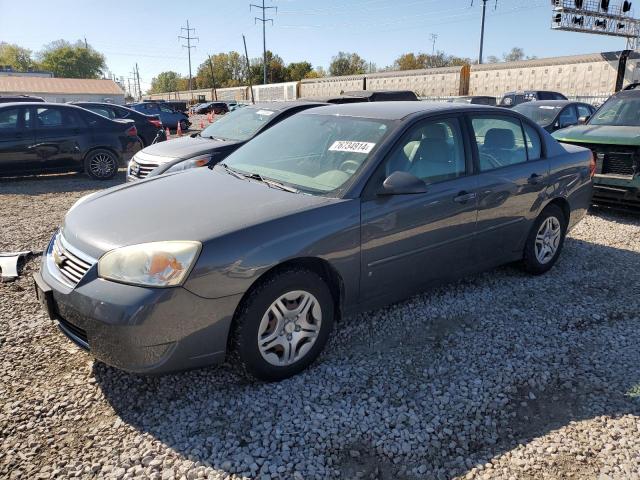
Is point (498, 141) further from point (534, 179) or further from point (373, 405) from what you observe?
point (373, 405)

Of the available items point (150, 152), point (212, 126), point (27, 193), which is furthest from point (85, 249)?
point (27, 193)

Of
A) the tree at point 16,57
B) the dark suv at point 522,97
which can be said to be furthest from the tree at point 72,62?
the dark suv at point 522,97

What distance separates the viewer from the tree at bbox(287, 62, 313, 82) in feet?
301

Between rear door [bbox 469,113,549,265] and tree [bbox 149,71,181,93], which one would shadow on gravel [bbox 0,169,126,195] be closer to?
rear door [bbox 469,113,549,265]

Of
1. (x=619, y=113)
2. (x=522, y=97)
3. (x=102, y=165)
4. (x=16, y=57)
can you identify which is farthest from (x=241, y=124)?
(x=16, y=57)

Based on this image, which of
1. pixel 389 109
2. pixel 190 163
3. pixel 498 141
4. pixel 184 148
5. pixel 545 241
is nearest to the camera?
pixel 389 109

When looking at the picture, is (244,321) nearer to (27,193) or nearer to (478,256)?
(478,256)

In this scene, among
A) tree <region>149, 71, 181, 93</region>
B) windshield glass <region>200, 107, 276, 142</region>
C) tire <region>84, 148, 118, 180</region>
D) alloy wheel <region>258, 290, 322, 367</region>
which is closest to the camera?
alloy wheel <region>258, 290, 322, 367</region>

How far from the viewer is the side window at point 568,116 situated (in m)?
10.8

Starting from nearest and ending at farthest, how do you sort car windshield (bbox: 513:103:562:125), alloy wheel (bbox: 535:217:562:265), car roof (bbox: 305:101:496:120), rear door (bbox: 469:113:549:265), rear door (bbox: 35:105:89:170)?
car roof (bbox: 305:101:496:120) → rear door (bbox: 469:113:549:265) → alloy wheel (bbox: 535:217:562:265) → rear door (bbox: 35:105:89:170) → car windshield (bbox: 513:103:562:125)

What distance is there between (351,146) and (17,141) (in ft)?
27.8

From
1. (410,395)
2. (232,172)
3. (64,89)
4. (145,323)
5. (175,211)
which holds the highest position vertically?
(64,89)

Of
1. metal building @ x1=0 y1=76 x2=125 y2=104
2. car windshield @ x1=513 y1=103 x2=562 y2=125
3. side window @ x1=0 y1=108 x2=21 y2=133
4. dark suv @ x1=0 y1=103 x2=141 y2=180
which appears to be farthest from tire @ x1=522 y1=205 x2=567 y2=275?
metal building @ x1=0 y1=76 x2=125 y2=104

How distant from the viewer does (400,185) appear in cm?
311
